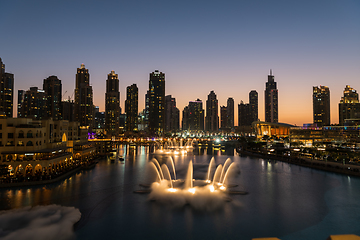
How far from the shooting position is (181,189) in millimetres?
34531

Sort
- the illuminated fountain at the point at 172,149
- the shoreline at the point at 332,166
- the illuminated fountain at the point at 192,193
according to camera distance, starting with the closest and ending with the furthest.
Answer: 1. the illuminated fountain at the point at 192,193
2. the shoreline at the point at 332,166
3. the illuminated fountain at the point at 172,149

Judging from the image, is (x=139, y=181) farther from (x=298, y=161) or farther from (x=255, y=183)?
(x=298, y=161)

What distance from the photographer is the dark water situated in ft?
70.1

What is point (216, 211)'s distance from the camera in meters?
26.0

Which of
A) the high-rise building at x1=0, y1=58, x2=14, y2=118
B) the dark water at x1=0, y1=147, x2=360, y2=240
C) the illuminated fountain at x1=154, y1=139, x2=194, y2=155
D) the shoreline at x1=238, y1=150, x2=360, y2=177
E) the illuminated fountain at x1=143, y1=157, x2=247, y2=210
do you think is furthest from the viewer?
the high-rise building at x1=0, y1=58, x2=14, y2=118

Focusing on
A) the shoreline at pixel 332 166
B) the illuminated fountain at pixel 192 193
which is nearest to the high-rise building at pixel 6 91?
the illuminated fountain at pixel 192 193

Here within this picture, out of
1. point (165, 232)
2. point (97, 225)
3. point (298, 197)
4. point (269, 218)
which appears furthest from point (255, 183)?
point (97, 225)

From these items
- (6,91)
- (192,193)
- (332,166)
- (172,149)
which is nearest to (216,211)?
(192,193)

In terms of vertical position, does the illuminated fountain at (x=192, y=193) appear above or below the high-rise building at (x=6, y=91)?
below

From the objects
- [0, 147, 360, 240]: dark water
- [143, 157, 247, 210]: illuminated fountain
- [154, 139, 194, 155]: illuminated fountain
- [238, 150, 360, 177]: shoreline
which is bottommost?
[154, 139, 194, 155]: illuminated fountain

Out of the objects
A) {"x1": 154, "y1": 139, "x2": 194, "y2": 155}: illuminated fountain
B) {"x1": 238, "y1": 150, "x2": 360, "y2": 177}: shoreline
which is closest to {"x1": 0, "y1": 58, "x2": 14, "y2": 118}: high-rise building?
{"x1": 154, "y1": 139, "x2": 194, "y2": 155}: illuminated fountain

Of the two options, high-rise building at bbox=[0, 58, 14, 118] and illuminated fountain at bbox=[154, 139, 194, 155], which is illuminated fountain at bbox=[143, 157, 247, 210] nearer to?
illuminated fountain at bbox=[154, 139, 194, 155]

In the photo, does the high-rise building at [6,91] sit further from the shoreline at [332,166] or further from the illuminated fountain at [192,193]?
the shoreline at [332,166]

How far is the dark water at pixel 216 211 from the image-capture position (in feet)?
70.1
